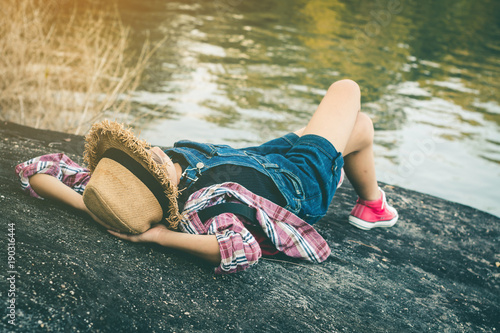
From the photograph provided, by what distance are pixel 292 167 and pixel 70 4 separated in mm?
13720

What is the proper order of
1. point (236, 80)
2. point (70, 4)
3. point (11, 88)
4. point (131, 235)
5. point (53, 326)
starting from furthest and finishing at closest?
point (70, 4) → point (236, 80) → point (11, 88) → point (131, 235) → point (53, 326)

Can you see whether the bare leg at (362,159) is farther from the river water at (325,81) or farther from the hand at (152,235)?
the river water at (325,81)

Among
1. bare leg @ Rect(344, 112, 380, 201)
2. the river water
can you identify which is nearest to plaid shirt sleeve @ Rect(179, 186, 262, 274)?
bare leg @ Rect(344, 112, 380, 201)

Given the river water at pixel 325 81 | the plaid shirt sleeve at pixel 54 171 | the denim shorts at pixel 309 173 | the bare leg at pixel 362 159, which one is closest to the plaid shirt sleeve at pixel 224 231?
the denim shorts at pixel 309 173

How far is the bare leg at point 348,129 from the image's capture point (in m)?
2.88

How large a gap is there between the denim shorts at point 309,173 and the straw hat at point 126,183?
0.68m

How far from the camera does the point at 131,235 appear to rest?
2.44 m

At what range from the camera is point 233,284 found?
250 cm

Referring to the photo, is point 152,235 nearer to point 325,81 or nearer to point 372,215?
point 372,215

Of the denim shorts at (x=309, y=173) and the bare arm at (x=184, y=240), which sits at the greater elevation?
the denim shorts at (x=309, y=173)

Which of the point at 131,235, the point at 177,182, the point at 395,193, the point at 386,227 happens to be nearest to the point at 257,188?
the point at 177,182

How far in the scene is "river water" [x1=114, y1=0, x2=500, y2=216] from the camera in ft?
26.8

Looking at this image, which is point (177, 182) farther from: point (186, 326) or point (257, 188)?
point (186, 326)

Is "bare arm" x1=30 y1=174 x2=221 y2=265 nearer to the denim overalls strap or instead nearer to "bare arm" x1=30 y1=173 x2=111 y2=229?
"bare arm" x1=30 y1=173 x2=111 y2=229
